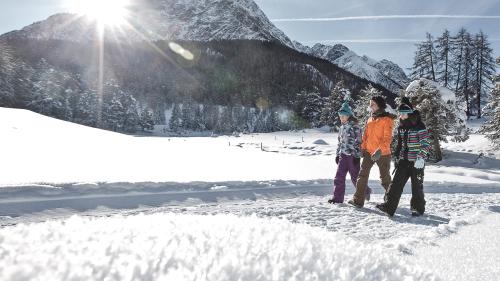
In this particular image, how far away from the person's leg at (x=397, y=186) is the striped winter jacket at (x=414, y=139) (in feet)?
0.47

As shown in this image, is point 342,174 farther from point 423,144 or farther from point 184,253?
point 184,253

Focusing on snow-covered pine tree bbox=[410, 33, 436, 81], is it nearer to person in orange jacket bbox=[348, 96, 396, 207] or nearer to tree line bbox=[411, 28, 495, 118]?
tree line bbox=[411, 28, 495, 118]

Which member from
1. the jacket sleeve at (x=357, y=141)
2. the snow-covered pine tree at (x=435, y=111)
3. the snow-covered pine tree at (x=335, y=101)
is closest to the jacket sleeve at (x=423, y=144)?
the jacket sleeve at (x=357, y=141)

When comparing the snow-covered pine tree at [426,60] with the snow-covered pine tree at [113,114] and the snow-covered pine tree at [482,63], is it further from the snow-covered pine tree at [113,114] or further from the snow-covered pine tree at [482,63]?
the snow-covered pine tree at [113,114]

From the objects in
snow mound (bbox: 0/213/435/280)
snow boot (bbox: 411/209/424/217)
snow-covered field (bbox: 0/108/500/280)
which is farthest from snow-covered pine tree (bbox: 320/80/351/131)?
snow mound (bbox: 0/213/435/280)

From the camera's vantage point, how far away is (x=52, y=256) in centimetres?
113

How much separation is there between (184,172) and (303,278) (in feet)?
29.7

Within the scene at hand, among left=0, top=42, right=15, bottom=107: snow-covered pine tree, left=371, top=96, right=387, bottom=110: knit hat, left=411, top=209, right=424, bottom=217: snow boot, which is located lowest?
left=411, top=209, right=424, bottom=217: snow boot

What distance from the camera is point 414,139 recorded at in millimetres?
6051

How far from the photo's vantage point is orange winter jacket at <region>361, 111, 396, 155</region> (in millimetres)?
6441

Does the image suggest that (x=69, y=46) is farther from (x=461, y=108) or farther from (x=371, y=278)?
(x=371, y=278)

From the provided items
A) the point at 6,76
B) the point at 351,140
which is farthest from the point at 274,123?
the point at 351,140

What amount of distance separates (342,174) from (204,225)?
5457 millimetres

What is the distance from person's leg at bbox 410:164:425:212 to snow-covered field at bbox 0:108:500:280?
19cm
